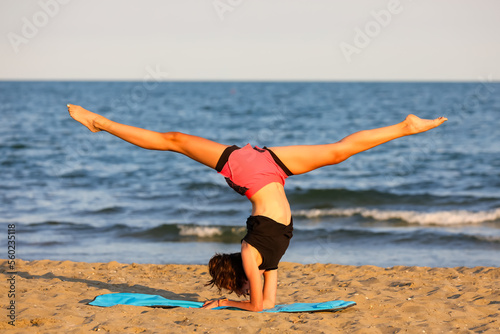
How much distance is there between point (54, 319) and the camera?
A: 5.09 meters

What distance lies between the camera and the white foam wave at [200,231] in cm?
1113

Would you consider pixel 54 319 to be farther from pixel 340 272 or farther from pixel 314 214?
pixel 314 214

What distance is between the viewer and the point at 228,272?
16.9ft

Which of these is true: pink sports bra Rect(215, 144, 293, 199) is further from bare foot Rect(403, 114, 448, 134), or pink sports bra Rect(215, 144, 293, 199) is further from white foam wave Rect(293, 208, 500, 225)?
white foam wave Rect(293, 208, 500, 225)

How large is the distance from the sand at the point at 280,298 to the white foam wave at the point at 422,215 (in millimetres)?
4022

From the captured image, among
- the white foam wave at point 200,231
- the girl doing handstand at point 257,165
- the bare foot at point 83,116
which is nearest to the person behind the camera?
the girl doing handstand at point 257,165

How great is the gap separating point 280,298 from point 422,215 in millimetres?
6725

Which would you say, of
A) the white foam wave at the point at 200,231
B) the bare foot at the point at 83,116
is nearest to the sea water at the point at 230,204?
the white foam wave at the point at 200,231

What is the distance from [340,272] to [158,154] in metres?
14.7

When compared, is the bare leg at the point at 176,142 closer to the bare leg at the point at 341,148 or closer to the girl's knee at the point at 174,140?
the girl's knee at the point at 174,140

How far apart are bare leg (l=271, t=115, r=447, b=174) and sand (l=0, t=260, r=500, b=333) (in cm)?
152

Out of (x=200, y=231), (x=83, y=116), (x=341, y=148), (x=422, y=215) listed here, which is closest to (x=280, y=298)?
(x=341, y=148)

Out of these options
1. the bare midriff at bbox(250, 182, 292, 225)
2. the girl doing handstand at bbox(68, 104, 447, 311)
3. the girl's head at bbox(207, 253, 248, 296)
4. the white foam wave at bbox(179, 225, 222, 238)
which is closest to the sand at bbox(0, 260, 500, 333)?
the girl's head at bbox(207, 253, 248, 296)

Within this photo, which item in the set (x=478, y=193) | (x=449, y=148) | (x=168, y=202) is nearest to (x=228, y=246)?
(x=168, y=202)
